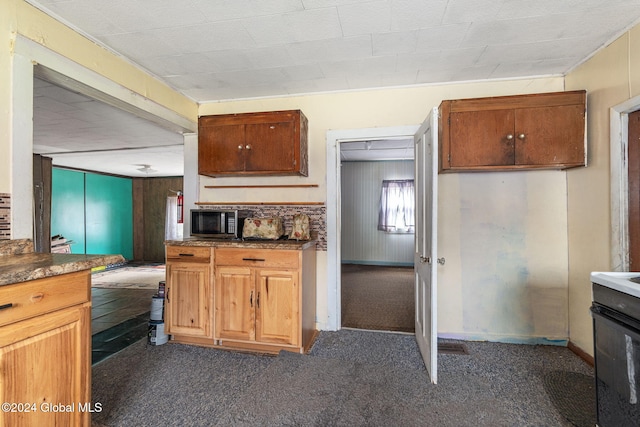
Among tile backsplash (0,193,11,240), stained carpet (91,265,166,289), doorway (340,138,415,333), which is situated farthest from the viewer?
doorway (340,138,415,333)

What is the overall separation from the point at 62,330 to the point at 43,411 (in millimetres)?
319

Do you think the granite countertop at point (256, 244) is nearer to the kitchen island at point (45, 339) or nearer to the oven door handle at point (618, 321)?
the kitchen island at point (45, 339)

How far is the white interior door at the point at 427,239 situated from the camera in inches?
84.4

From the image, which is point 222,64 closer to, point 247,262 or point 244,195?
point 244,195

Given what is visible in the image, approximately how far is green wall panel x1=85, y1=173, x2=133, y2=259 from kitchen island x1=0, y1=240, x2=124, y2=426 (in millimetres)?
6886

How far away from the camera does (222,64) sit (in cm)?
252

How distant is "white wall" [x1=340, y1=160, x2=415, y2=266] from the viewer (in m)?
6.91

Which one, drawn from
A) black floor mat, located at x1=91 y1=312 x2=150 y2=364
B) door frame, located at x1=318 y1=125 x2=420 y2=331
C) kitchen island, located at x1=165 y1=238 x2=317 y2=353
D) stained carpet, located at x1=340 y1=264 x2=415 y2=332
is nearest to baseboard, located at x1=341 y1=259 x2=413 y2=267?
stained carpet, located at x1=340 y1=264 x2=415 y2=332

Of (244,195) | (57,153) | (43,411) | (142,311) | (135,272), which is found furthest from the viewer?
(135,272)

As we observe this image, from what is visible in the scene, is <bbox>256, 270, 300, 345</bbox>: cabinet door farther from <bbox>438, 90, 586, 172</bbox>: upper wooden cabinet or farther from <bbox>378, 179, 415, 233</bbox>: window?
<bbox>378, 179, 415, 233</bbox>: window

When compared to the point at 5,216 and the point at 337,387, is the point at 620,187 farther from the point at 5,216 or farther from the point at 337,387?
the point at 5,216

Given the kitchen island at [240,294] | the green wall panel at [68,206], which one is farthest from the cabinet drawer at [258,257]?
the green wall panel at [68,206]

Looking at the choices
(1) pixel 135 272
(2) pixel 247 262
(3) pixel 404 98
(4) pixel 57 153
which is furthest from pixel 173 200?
(3) pixel 404 98

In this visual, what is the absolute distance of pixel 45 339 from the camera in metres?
1.29
